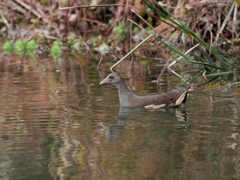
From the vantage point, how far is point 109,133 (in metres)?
8.19

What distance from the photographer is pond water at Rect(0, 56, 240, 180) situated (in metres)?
6.48

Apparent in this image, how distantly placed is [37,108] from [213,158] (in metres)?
3.64

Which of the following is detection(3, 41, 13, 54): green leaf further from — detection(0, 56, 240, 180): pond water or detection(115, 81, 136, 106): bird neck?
detection(115, 81, 136, 106): bird neck

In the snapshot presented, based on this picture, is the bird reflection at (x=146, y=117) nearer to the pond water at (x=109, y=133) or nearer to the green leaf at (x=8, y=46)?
the pond water at (x=109, y=133)

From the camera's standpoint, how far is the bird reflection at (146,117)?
8383mm

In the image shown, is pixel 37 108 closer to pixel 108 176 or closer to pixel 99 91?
pixel 99 91

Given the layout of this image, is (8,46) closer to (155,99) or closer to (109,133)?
(155,99)

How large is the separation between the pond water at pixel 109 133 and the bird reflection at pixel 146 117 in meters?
0.01

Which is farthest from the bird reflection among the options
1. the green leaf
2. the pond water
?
the green leaf

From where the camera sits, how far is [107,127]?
8.58 metres

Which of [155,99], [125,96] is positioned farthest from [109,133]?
[125,96]

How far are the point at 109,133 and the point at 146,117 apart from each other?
3.84 feet

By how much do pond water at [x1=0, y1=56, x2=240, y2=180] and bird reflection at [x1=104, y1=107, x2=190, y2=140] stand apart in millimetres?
11

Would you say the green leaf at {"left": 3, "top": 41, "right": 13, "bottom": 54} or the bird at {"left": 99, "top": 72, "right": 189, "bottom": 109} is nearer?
the bird at {"left": 99, "top": 72, "right": 189, "bottom": 109}
